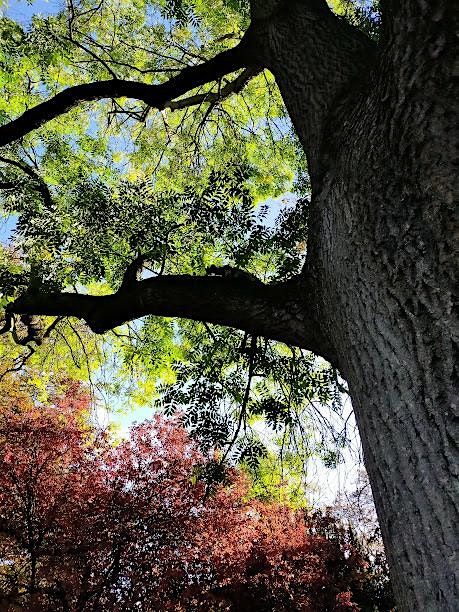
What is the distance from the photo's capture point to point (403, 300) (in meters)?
1.32

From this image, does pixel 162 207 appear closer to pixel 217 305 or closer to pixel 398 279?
pixel 217 305

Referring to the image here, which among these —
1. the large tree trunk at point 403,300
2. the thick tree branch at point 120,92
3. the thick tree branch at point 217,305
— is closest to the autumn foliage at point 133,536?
the thick tree branch at point 217,305

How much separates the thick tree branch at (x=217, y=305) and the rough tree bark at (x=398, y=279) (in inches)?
0.7

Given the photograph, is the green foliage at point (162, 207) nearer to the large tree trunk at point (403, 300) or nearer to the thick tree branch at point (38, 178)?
the thick tree branch at point (38, 178)

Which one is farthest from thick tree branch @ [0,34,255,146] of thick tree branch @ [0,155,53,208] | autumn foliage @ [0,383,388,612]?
autumn foliage @ [0,383,388,612]

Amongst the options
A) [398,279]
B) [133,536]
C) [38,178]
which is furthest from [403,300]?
[38,178]

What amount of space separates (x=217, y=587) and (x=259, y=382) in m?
3.61

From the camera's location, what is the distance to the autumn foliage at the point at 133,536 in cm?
659

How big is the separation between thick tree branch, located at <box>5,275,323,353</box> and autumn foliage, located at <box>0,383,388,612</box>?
15.7 feet

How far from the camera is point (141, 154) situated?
8.88 metres

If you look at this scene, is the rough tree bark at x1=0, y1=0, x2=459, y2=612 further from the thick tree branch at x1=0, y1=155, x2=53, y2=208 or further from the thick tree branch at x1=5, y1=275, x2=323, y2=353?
the thick tree branch at x1=0, y1=155, x2=53, y2=208

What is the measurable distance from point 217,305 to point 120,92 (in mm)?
2291

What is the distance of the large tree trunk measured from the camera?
1.09 metres

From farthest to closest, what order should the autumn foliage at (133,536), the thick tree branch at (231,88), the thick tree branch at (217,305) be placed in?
the autumn foliage at (133,536)
the thick tree branch at (231,88)
the thick tree branch at (217,305)
